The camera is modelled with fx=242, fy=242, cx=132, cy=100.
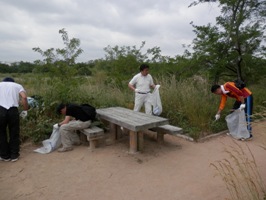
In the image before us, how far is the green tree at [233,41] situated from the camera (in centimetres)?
771

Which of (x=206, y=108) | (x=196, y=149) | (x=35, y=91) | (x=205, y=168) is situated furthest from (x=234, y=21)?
(x=35, y=91)

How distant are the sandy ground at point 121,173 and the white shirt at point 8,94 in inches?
40.4

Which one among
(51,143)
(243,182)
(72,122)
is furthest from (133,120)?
(243,182)

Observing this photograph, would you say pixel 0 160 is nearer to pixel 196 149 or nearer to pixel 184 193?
pixel 184 193

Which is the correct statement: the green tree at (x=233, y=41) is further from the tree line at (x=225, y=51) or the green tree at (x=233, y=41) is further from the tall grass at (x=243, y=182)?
the tall grass at (x=243, y=182)

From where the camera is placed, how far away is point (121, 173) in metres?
3.74

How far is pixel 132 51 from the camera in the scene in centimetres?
1288

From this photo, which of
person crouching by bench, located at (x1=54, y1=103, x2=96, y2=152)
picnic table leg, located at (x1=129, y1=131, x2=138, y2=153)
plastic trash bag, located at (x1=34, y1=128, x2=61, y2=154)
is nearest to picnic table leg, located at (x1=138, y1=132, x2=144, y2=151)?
picnic table leg, located at (x1=129, y1=131, x2=138, y2=153)

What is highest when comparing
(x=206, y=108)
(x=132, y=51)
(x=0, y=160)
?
(x=132, y=51)

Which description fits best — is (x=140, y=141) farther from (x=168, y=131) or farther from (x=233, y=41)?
(x=233, y=41)

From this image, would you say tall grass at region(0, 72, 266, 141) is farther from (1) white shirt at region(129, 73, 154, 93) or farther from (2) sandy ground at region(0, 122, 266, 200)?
(1) white shirt at region(129, 73, 154, 93)

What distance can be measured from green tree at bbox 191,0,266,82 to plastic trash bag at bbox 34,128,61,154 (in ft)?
17.2

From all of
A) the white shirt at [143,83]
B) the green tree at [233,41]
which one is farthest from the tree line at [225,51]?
the white shirt at [143,83]

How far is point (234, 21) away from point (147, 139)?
17.2 feet
